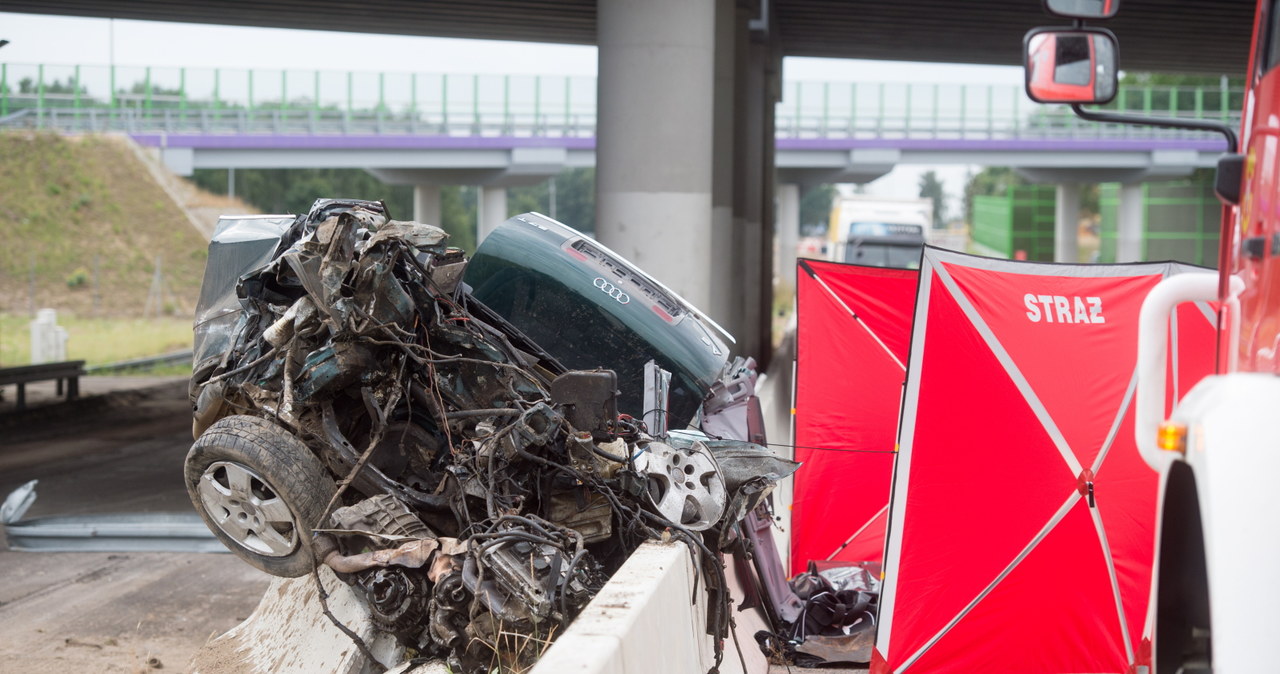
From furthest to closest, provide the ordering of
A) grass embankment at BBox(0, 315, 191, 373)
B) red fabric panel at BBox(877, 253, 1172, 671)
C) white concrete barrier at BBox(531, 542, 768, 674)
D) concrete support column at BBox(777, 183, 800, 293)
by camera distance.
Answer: concrete support column at BBox(777, 183, 800, 293)
grass embankment at BBox(0, 315, 191, 373)
red fabric panel at BBox(877, 253, 1172, 671)
white concrete barrier at BBox(531, 542, 768, 674)

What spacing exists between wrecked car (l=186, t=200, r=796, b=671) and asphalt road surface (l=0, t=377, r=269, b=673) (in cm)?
181

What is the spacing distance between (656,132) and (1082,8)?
962cm

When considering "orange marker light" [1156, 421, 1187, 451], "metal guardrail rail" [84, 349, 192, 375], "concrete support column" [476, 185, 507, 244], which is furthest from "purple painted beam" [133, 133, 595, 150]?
"orange marker light" [1156, 421, 1187, 451]

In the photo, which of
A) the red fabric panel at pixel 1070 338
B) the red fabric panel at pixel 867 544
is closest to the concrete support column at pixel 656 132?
the red fabric panel at pixel 867 544

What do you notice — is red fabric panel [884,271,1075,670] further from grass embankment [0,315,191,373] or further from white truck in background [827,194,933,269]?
white truck in background [827,194,933,269]

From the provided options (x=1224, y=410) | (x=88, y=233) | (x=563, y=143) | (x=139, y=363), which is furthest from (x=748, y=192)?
(x=88, y=233)

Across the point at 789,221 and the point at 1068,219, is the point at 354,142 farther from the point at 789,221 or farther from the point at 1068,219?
the point at 1068,219

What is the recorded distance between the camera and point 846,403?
32.6 feet

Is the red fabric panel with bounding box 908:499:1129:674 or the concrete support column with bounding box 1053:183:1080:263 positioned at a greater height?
the concrete support column with bounding box 1053:183:1080:263

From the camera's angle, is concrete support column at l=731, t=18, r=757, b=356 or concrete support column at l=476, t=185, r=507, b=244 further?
concrete support column at l=476, t=185, r=507, b=244

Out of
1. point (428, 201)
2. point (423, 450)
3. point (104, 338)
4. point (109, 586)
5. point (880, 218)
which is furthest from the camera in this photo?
point (428, 201)

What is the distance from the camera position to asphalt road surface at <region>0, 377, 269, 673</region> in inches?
295

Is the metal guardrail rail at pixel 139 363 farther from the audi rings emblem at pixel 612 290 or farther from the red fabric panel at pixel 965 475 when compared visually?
the red fabric panel at pixel 965 475

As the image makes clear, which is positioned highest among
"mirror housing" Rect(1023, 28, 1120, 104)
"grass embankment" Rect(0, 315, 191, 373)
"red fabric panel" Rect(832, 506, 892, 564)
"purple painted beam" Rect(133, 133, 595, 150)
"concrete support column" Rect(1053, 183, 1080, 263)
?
"purple painted beam" Rect(133, 133, 595, 150)
